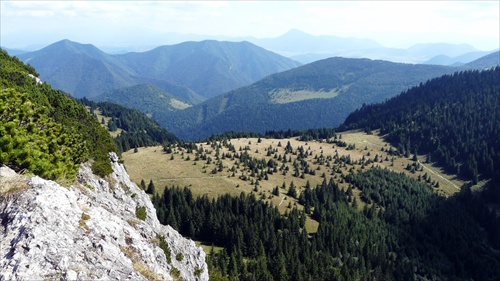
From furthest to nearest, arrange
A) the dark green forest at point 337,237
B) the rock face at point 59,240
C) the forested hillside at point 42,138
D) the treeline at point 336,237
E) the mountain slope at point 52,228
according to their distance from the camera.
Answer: the dark green forest at point 337,237 < the treeline at point 336,237 < the forested hillside at point 42,138 < the mountain slope at point 52,228 < the rock face at point 59,240

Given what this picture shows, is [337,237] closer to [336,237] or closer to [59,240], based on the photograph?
[336,237]

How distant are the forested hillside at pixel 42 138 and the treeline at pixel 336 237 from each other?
130 feet

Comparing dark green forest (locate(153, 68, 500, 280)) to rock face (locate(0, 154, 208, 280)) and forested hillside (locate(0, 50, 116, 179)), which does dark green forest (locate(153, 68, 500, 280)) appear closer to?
forested hillside (locate(0, 50, 116, 179))

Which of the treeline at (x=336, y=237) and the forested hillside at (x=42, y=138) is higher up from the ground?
the forested hillside at (x=42, y=138)

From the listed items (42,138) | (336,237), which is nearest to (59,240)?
(42,138)

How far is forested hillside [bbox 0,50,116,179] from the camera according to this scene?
107 feet

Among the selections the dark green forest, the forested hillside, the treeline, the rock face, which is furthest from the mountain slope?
the treeline

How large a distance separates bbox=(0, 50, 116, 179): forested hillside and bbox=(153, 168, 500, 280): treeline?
39.6 meters

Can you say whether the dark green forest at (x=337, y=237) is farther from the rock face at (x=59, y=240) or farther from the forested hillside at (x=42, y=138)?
the rock face at (x=59, y=240)

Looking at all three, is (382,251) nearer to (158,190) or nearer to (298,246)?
(298,246)

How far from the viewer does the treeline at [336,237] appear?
10550 centimetres

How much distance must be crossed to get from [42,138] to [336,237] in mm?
113432

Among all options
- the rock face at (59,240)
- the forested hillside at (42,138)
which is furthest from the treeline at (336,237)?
the rock face at (59,240)

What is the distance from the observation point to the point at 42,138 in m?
40.6
